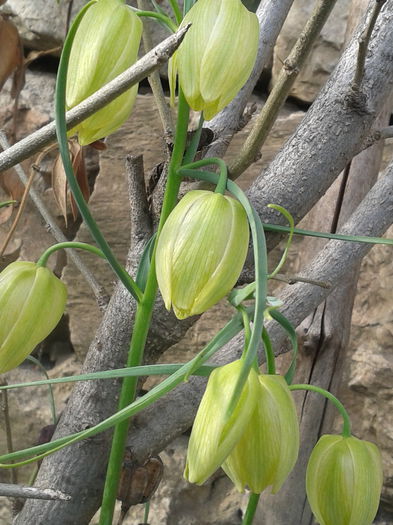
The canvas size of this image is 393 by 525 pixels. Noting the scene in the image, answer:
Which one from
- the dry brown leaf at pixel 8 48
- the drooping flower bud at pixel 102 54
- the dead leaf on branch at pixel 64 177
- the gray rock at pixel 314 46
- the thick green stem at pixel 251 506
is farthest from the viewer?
the gray rock at pixel 314 46

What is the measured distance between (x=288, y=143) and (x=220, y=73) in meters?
0.24

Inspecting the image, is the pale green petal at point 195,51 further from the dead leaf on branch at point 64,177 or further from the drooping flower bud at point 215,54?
the dead leaf on branch at point 64,177

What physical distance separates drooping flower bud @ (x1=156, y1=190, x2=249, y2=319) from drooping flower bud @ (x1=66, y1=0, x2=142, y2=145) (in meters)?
0.09

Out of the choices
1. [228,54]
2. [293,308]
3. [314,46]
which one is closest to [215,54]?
[228,54]

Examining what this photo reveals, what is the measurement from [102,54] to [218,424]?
0.22m

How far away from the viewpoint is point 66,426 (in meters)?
0.65

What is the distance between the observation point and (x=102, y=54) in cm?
41

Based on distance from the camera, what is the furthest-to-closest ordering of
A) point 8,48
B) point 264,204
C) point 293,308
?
point 8,48 < point 293,308 < point 264,204

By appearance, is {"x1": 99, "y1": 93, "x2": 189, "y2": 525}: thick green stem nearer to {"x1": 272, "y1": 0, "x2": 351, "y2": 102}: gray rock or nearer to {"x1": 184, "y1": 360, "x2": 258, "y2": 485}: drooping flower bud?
{"x1": 184, "y1": 360, "x2": 258, "y2": 485}: drooping flower bud

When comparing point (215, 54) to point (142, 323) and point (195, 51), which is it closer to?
point (195, 51)

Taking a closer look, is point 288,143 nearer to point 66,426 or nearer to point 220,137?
point 220,137

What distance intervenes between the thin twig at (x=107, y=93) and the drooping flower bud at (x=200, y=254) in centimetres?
8

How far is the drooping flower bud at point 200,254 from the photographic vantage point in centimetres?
37

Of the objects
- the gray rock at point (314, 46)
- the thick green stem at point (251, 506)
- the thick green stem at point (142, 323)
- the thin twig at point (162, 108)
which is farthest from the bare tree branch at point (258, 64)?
the gray rock at point (314, 46)
